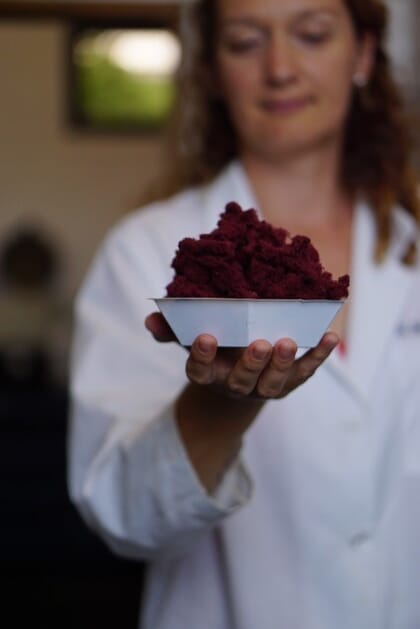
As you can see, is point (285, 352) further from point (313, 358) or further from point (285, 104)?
point (285, 104)

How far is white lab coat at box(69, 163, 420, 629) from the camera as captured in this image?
4.23 feet

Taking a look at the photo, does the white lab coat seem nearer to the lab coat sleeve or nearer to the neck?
the lab coat sleeve

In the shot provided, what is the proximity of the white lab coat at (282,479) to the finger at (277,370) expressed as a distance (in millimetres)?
368

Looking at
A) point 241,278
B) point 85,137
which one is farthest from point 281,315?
point 85,137

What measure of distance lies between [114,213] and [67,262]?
0.28 meters

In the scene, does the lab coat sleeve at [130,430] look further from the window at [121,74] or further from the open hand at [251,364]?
the window at [121,74]

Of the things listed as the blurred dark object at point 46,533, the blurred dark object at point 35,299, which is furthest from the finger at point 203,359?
the blurred dark object at point 35,299

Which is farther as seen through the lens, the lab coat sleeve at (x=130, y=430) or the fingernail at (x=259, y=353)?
the lab coat sleeve at (x=130, y=430)

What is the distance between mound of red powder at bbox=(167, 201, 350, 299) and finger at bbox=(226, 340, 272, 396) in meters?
0.05

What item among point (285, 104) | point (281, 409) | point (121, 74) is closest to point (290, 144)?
point (285, 104)

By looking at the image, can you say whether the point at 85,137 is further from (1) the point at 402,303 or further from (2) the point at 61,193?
(1) the point at 402,303

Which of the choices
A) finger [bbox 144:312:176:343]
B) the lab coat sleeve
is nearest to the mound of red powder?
finger [bbox 144:312:176:343]

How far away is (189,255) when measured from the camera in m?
0.92

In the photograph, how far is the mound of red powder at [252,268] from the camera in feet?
2.88
